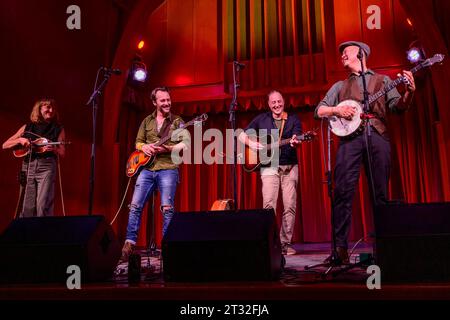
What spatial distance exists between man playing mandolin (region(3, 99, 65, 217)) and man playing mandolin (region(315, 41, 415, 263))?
2.90m

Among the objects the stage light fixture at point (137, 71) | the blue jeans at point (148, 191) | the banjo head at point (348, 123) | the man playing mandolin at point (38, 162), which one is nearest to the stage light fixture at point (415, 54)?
the banjo head at point (348, 123)

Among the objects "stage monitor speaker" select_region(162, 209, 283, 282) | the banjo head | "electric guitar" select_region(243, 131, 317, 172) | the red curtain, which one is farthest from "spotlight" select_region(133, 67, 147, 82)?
"stage monitor speaker" select_region(162, 209, 283, 282)

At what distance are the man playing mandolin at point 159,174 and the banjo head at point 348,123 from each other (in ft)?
4.88

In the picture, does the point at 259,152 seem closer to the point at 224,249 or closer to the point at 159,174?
the point at 159,174

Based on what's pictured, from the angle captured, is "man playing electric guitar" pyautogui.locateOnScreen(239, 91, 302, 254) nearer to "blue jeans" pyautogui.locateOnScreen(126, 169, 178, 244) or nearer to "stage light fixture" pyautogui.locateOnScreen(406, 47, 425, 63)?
"blue jeans" pyautogui.locateOnScreen(126, 169, 178, 244)

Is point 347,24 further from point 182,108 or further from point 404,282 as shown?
point 404,282

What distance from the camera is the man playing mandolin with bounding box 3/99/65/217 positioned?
14.6 ft

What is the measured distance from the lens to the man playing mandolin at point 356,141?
3.18 metres

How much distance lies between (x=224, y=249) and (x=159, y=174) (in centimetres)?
195

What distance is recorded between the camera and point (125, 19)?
23.3 feet
